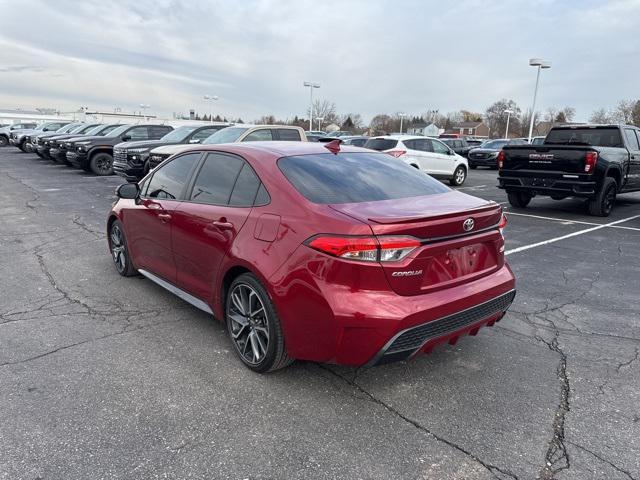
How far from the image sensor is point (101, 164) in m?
16.9

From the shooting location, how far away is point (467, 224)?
3.01 metres

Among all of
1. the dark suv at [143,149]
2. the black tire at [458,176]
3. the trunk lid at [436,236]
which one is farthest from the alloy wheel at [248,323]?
the black tire at [458,176]

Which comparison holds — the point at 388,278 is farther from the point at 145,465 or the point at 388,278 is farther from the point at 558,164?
the point at 558,164

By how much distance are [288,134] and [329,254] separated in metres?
8.95

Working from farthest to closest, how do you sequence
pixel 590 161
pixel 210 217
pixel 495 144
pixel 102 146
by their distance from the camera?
1. pixel 495 144
2. pixel 102 146
3. pixel 590 161
4. pixel 210 217

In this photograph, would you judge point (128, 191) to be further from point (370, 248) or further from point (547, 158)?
point (547, 158)

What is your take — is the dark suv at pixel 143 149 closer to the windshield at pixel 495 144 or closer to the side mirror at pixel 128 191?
the side mirror at pixel 128 191

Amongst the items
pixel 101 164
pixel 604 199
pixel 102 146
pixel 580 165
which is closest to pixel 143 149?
pixel 102 146

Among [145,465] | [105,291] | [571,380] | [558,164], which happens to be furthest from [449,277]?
[558,164]

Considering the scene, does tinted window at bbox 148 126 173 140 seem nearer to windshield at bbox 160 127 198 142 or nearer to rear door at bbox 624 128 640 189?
windshield at bbox 160 127 198 142

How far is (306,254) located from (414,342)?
825mm

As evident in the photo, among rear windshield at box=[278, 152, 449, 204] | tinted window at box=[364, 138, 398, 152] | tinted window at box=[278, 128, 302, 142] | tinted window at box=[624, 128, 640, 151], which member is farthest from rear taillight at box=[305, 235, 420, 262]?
tinted window at box=[364, 138, 398, 152]

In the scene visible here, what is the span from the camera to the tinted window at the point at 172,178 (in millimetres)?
4203

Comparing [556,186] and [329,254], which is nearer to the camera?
[329,254]
